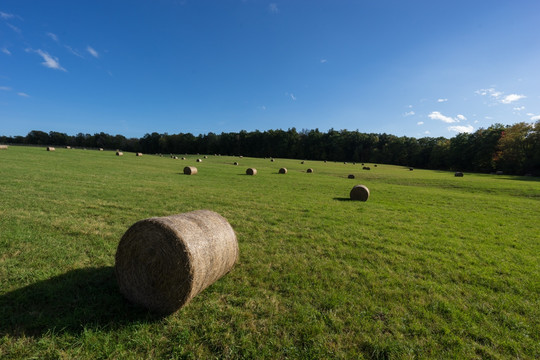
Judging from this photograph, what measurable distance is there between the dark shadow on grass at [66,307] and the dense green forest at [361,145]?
328ft

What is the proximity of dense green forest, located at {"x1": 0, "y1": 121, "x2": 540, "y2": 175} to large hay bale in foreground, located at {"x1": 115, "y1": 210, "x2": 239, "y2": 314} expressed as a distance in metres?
98.4

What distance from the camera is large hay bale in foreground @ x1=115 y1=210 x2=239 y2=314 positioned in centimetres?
491

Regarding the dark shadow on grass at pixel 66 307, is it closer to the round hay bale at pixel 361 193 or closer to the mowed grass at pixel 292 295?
the mowed grass at pixel 292 295

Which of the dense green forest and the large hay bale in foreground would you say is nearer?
the large hay bale in foreground

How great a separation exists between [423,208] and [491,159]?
101m

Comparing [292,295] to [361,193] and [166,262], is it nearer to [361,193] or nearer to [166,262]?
[166,262]

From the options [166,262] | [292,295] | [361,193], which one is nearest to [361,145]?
[361,193]

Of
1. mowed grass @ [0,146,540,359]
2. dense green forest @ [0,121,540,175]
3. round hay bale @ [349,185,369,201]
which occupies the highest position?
dense green forest @ [0,121,540,175]

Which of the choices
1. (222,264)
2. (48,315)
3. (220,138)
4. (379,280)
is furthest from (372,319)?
(220,138)

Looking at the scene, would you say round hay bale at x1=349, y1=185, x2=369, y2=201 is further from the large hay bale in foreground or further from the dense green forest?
the dense green forest

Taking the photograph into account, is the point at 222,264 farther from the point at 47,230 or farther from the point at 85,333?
the point at 47,230

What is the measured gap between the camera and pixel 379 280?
21.3 ft

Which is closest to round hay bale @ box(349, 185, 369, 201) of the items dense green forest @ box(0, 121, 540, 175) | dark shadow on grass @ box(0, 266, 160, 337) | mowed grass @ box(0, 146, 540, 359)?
mowed grass @ box(0, 146, 540, 359)

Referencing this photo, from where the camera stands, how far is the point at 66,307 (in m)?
4.87
